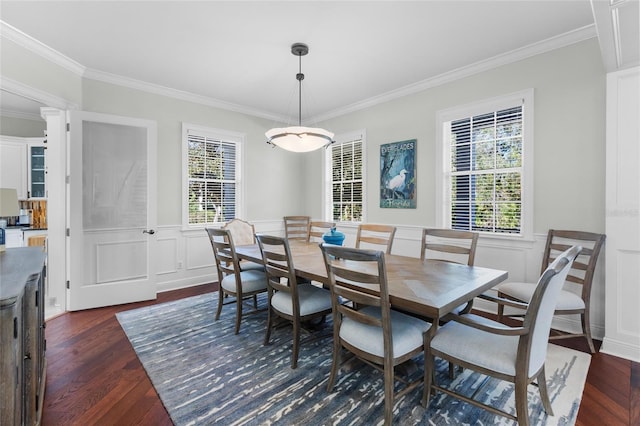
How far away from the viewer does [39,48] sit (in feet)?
9.98

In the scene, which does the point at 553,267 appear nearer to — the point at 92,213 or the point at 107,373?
the point at 107,373

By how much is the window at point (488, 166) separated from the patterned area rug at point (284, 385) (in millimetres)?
1426

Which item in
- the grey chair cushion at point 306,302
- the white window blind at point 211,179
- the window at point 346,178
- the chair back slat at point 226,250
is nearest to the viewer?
the grey chair cushion at point 306,302

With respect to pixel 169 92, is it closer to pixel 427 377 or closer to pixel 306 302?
pixel 306 302

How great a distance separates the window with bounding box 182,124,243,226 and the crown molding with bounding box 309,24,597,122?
6.85 feet

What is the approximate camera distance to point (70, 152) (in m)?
3.45

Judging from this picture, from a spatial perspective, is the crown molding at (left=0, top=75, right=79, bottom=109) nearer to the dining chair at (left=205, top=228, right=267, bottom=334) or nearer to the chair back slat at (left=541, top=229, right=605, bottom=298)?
the dining chair at (left=205, top=228, right=267, bottom=334)

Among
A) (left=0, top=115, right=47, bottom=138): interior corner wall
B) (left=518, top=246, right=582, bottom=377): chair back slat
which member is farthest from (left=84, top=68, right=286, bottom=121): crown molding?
(left=518, top=246, right=582, bottom=377): chair back slat

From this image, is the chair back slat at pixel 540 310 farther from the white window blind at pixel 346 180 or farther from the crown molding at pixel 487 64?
the white window blind at pixel 346 180

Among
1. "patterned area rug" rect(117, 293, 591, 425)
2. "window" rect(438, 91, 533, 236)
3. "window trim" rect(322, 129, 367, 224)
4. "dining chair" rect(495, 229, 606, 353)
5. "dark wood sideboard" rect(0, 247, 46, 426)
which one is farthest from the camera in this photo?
"window trim" rect(322, 129, 367, 224)

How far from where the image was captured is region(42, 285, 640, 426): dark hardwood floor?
5.87ft

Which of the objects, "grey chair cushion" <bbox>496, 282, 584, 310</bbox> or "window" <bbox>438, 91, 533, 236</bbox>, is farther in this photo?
"window" <bbox>438, 91, 533, 236</bbox>

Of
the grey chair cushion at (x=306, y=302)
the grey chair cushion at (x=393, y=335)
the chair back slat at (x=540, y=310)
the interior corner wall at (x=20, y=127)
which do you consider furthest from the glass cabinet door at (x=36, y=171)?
the chair back slat at (x=540, y=310)

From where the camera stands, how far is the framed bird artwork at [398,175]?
4.11 metres
